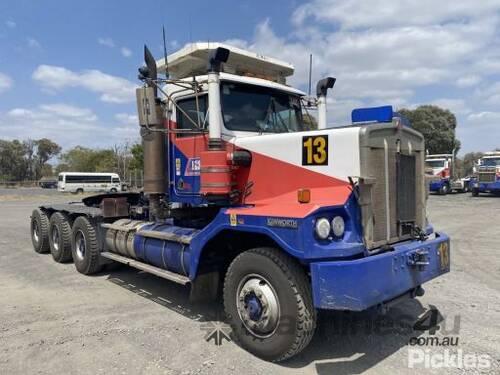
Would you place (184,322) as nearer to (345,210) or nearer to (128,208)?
(345,210)

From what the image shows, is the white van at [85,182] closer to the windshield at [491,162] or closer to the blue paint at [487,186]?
the blue paint at [487,186]

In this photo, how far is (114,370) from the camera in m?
3.88

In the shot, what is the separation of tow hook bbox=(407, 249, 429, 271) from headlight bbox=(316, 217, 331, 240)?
918 millimetres

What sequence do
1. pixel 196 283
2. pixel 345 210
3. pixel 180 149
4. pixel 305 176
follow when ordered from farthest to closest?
pixel 180 149 → pixel 196 283 → pixel 305 176 → pixel 345 210

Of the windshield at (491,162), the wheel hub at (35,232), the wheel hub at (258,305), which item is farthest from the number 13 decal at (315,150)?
the windshield at (491,162)

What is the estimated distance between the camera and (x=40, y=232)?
9.56m

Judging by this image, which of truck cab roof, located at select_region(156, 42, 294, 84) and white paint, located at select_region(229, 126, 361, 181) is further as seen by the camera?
truck cab roof, located at select_region(156, 42, 294, 84)

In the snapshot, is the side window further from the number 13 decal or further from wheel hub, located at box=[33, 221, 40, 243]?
wheel hub, located at box=[33, 221, 40, 243]

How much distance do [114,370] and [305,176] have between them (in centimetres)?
250

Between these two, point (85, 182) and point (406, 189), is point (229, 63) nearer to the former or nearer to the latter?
point (406, 189)

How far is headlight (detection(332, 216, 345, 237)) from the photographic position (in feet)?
12.4

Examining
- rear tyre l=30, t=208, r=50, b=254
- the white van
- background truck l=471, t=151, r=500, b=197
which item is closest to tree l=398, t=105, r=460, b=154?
background truck l=471, t=151, r=500, b=197

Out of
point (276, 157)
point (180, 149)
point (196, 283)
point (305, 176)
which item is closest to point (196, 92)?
point (180, 149)

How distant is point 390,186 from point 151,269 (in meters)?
3.18
